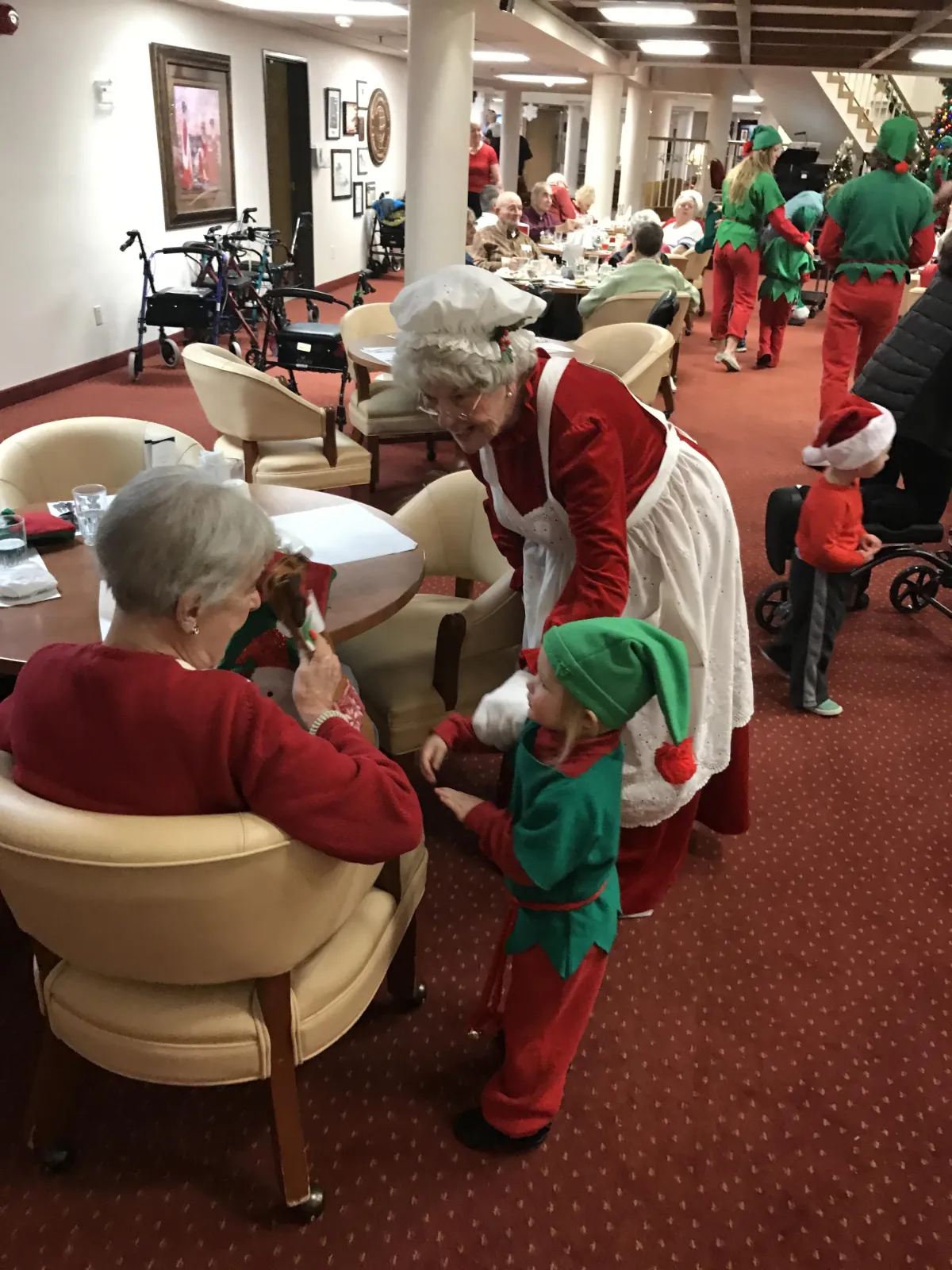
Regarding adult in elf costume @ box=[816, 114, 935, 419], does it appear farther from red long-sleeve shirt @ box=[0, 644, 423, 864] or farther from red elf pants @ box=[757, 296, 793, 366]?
red long-sleeve shirt @ box=[0, 644, 423, 864]

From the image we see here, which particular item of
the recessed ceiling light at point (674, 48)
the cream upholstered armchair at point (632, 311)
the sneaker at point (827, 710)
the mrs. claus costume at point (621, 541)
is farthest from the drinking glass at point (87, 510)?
the recessed ceiling light at point (674, 48)

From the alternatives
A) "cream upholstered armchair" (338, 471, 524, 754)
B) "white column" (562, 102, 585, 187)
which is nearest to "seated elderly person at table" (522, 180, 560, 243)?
"cream upholstered armchair" (338, 471, 524, 754)

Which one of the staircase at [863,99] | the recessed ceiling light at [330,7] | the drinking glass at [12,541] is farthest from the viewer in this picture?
the staircase at [863,99]

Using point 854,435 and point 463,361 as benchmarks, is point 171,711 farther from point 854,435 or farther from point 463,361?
point 854,435

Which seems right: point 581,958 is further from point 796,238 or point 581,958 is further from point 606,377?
point 796,238

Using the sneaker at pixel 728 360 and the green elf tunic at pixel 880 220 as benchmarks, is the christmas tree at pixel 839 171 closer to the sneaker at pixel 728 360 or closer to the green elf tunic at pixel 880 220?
the sneaker at pixel 728 360

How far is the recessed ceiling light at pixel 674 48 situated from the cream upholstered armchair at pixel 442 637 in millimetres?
10762

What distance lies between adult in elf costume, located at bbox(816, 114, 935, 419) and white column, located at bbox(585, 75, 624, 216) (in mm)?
7076

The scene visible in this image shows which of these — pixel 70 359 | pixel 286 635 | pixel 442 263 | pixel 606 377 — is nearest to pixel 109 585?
pixel 286 635

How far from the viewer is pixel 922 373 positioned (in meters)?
3.12

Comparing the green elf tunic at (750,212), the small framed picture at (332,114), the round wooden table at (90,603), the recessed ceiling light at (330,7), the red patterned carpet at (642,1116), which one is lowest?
the red patterned carpet at (642,1116)

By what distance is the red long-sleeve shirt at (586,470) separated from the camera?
1719 millimetres

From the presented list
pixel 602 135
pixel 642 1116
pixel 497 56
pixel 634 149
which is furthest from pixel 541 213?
pixel 642 1116

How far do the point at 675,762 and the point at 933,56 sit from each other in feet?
42.5
